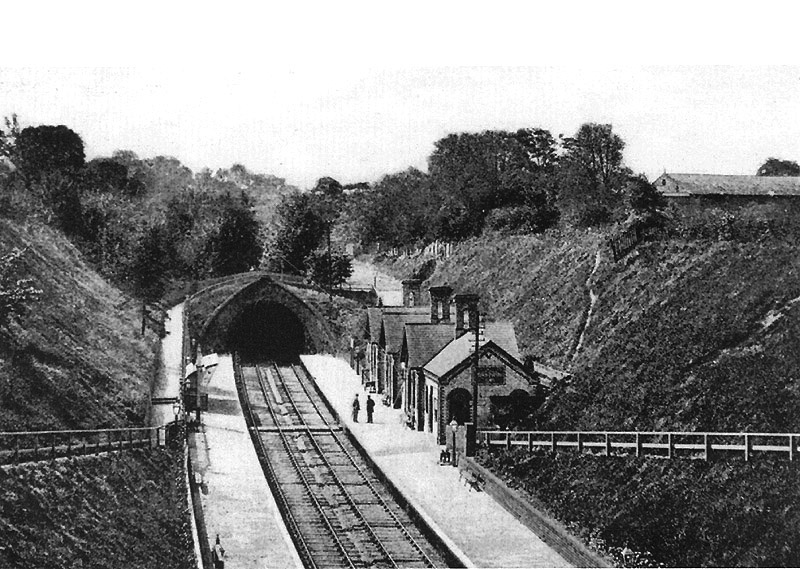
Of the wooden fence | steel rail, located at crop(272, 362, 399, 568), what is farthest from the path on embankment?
the wooden fence

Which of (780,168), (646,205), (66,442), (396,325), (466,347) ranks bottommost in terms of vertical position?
(66,442)

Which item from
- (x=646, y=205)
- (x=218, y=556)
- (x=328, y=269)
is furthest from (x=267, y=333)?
(x=218, y=556)

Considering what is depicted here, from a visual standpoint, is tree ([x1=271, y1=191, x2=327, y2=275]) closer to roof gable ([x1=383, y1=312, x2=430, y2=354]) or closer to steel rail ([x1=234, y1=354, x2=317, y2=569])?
steel rail ([x1=234, y1=354, x2=317, y2=569])

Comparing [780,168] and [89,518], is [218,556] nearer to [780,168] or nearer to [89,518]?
[89,518]

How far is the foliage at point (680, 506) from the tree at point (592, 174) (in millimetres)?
14069

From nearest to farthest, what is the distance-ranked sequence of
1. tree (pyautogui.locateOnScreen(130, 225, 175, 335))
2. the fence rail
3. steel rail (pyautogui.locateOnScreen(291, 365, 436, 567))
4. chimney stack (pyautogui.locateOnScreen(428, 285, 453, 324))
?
the fence rail
steel rail (pyautogui.locateOnScreen(291, 365, 436, 567))
chimney stack (pyautogui.locateOnScreen(428, 285, 453, 324))
tree (pyautogui.locateOnScreen(130, 225, 175, 335))

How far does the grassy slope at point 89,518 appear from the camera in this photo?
66.4ft

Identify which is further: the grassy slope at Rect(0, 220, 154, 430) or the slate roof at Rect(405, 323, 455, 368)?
the slate roof at Rect(405, 323, 455, 368)

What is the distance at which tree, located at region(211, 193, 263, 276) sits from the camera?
236 ft

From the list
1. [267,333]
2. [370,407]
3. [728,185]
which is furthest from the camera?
[267,333]

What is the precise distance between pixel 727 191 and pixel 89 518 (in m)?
31.3

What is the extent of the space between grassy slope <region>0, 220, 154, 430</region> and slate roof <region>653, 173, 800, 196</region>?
2550 cm

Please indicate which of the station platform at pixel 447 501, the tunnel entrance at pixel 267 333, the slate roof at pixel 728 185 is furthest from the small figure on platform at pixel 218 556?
the tunnel entrance at pixel 267 333

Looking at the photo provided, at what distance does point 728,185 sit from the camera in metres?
43.0
